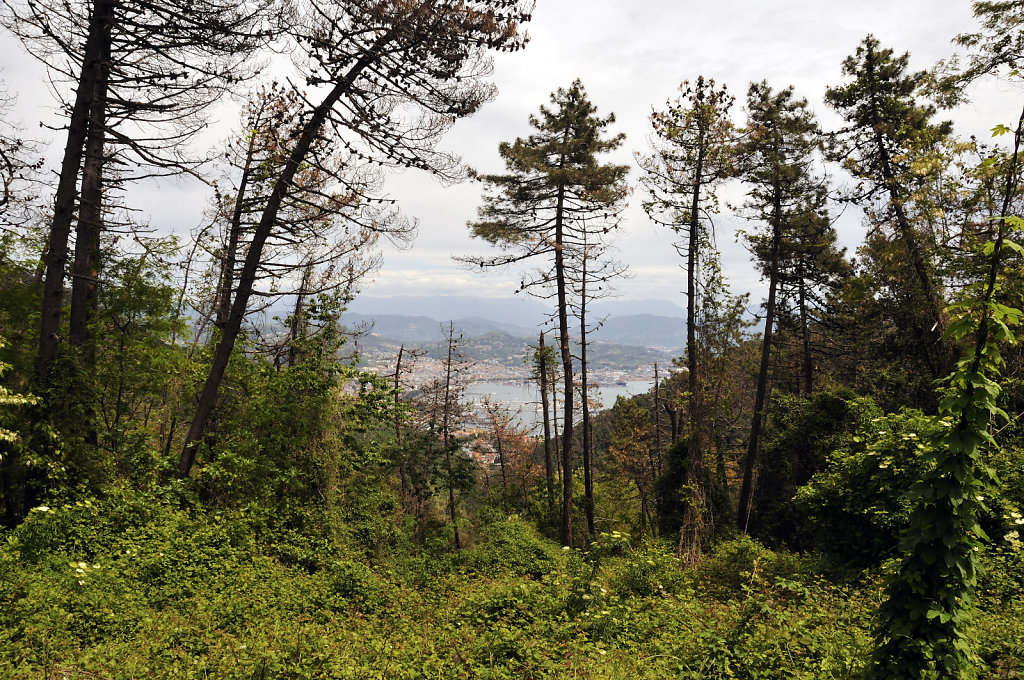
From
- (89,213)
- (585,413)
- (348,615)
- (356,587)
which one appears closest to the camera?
(348,615)

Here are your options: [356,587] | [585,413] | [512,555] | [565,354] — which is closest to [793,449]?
[585,413]

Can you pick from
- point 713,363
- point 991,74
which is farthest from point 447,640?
point 991,74

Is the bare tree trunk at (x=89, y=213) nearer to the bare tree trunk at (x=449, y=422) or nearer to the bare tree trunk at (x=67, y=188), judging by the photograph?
the bare tree trunk at (x=67, y=188)

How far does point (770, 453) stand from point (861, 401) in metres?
4.17


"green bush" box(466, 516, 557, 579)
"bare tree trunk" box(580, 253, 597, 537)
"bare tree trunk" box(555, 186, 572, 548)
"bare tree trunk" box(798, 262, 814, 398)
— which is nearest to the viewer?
"green bush" box(466, 516, 557, 579)

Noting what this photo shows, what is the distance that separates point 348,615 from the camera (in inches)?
257

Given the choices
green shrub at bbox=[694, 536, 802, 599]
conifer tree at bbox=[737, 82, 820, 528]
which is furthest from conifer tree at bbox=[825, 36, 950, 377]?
green shrub at bbox=[694, 536, 802, 599]

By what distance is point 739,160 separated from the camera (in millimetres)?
12352

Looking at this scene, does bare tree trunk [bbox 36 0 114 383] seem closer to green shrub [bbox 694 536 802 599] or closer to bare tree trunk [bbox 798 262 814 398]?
green shrub [bbox 694 536 802 599]

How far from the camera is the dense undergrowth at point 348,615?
180 inches

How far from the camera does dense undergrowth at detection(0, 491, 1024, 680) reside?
458cm

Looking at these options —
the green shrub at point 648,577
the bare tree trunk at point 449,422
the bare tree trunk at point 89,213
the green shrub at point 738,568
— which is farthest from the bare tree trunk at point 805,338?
the bare tree trunk at point 89,213

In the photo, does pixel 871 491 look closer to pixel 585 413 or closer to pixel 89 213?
pixel 585 413

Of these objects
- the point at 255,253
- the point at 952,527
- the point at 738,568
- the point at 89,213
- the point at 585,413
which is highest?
the point at 89,213
